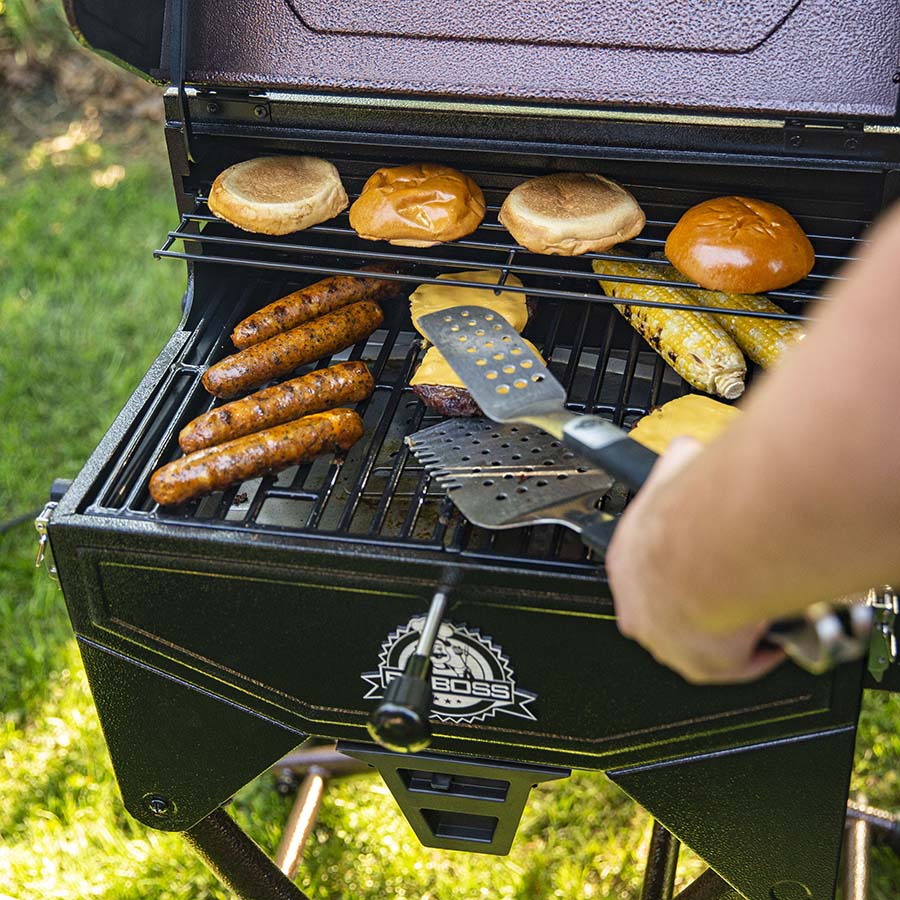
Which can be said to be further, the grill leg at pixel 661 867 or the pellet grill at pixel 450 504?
the grill leg at pixel 661 867

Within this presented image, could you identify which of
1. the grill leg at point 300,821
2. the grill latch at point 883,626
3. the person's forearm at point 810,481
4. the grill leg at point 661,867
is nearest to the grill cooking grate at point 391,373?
the grill latch at point 883,626

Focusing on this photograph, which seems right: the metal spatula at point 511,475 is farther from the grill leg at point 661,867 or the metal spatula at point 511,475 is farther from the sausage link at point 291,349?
the grill leg at point 661,867

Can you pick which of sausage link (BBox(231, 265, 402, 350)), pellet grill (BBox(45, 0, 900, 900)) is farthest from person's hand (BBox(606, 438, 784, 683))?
sausage link (BBox(231, 265, 402, 350))

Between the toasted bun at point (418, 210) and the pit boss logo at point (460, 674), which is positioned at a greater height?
the toasted bun at point (418, 210)

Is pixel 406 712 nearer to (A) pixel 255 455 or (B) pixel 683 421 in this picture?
(A) pixel 255 455

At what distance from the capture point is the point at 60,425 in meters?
4.22

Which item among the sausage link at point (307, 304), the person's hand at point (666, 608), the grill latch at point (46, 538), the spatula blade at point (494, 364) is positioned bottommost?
the person's hand at point (666, 608)

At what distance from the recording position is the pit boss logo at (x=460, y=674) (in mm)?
1728

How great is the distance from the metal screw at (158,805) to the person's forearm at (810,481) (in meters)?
1.41

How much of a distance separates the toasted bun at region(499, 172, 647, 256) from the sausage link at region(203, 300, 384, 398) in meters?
0.35

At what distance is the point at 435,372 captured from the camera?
2.00 meters

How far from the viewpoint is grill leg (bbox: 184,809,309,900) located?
88.0 inches

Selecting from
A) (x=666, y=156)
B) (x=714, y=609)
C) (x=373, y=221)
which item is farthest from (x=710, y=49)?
(x=714, y=609)

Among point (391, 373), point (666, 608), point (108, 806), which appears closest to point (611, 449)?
point (666, 608)
